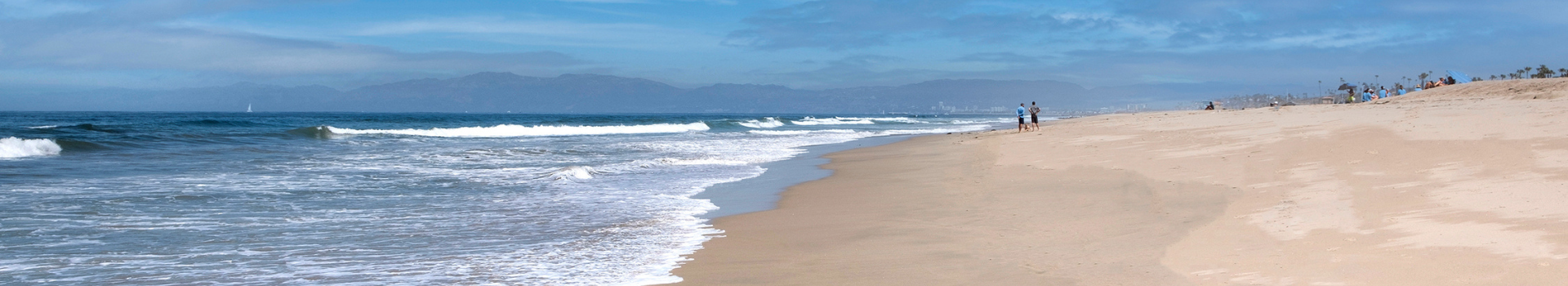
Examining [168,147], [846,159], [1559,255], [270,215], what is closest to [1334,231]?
[1559,255]

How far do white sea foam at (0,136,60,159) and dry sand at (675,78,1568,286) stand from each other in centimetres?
1505

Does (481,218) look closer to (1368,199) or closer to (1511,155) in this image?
(1368,199)

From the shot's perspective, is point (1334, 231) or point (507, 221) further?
point (507, 221)

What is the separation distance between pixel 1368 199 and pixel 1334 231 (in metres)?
1.37

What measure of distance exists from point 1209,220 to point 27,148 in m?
20.1

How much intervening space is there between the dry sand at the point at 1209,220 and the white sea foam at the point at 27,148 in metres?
15.1

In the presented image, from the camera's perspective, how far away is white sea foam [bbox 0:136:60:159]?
15875mm

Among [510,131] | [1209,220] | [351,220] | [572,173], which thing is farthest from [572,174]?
[510,131]

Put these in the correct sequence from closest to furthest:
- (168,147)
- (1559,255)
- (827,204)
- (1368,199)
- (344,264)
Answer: (1559,255) < (344,264) < (1368,199) < (827,204) < (168,147)

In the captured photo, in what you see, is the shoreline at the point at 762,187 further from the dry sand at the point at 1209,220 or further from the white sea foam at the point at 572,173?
the white sea foam at the point at 572,173

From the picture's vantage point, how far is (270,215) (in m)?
7.12

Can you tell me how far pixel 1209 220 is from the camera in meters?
5.55

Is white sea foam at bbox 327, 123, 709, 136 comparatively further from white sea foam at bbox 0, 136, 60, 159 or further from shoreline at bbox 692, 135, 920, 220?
shoreline at bbox 692, 135, 920, 220

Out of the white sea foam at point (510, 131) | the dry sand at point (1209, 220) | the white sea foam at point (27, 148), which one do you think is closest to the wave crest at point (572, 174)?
the dry sand at point (1209, 220)
